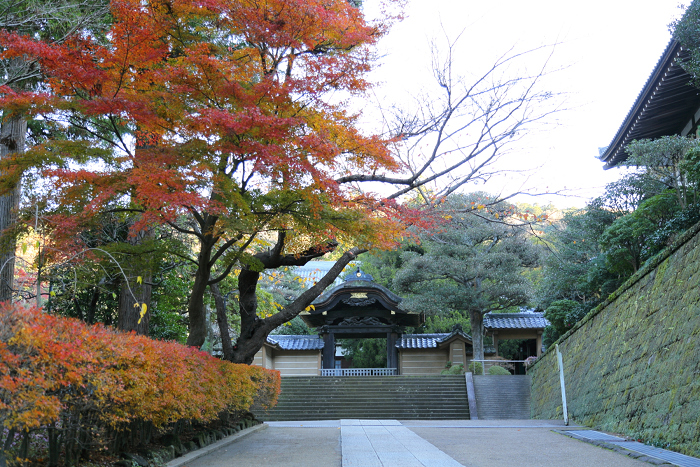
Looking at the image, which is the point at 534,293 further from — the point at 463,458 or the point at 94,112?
the point at 94,112

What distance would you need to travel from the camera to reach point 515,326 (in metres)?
22.0

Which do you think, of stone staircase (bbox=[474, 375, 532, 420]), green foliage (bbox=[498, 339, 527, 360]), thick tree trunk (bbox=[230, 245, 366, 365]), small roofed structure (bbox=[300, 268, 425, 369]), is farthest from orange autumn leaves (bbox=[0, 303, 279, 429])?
green foliage (bbox=[498, 339, 527, 360])

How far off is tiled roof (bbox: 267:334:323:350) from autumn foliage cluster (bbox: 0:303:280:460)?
16955 mm

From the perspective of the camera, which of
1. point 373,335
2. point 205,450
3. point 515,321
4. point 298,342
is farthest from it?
point 298,342

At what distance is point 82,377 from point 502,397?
14.3 m

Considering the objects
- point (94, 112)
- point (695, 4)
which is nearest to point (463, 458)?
point (94, 112)

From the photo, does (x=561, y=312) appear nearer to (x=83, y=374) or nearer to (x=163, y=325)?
(x=163, y=325)

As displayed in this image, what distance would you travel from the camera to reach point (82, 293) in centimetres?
1102

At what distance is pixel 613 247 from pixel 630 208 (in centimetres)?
251

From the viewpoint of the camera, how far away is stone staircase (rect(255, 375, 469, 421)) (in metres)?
15.0

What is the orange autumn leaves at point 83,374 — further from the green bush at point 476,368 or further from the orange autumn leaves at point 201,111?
the green bush at point 476,368

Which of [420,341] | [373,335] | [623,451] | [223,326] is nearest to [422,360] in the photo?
[420,341]

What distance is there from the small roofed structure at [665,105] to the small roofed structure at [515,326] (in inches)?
347

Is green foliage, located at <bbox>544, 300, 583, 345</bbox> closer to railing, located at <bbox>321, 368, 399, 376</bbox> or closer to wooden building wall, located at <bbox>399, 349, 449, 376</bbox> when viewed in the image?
railing, located at <bbox>321, 368, 399, 376</bbox>
